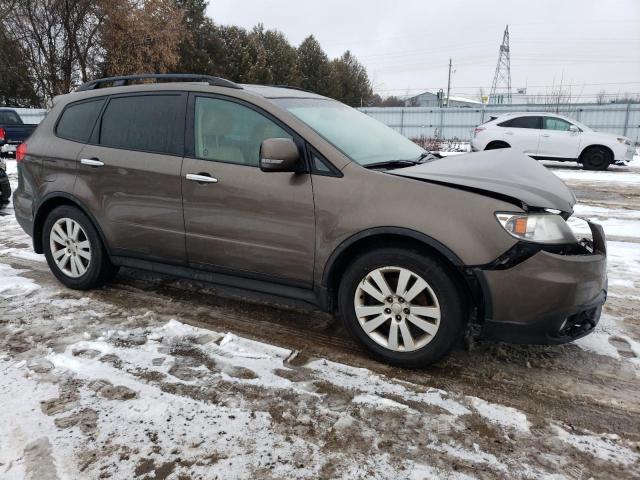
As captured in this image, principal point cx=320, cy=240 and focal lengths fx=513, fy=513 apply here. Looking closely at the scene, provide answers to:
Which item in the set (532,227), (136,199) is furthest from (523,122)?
(136,199)

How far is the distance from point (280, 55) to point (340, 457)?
153 ft

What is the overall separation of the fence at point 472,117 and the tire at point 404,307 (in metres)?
23.8

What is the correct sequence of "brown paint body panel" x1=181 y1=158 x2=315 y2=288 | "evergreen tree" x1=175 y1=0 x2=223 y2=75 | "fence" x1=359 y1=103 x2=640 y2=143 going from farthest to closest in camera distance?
"evergreen tree" x1=175 y1=0 x2=223 y2=75 < "fence" x1=359 y1=103 x2=640 y2=143 < "brown paint body panel" x1=181 y1=158 x2=315 y2=288

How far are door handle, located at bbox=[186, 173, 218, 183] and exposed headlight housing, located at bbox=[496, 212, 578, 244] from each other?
6.11 ft

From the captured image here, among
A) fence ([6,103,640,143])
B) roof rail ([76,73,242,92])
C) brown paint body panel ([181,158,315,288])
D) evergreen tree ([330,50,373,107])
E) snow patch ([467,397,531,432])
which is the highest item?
evergreen tree ([330,50,373,107])

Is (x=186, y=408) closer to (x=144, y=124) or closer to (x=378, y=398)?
(x=378, y=398)

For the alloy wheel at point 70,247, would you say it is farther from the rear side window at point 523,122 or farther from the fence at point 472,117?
the fence at point 472,117

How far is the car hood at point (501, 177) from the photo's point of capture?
285 centimetres

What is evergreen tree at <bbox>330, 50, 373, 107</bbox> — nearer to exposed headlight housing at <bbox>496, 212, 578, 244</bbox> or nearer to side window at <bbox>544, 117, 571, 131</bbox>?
side window at <bbox>544, 117, 571, 131</bbox>

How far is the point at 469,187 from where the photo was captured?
2844mm

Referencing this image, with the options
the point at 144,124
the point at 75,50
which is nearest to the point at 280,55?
the point at 75,50

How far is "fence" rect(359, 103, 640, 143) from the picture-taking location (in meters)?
25.3

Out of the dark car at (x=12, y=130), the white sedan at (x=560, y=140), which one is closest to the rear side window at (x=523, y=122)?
the white sedan at (x=560, y=140)

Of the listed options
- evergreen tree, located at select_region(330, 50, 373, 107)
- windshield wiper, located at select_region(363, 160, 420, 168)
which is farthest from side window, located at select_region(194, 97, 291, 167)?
evergreen tree, located at select_region(330, 50, 373, 107)
